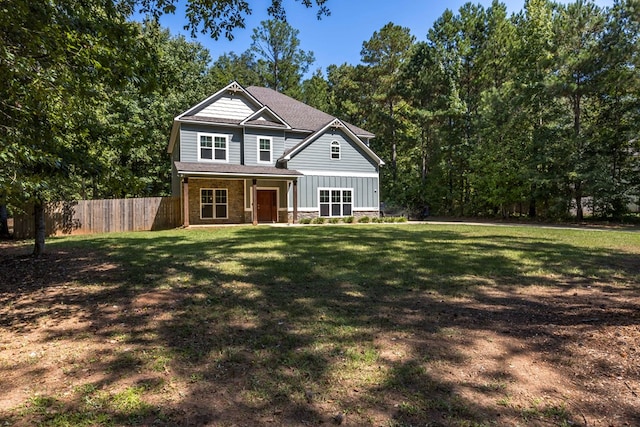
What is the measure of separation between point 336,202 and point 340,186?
1.00 metres

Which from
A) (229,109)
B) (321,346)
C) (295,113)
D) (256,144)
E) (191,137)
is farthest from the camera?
(295,113)

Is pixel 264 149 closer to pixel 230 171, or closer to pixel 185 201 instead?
pixel 230 171

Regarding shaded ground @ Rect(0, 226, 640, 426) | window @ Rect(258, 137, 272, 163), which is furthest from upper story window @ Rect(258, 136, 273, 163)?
shaded ground @ Rect(0, 226, 640, 426)

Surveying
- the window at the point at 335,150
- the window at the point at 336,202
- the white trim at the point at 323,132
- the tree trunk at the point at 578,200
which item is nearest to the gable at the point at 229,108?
the white trim at the point at 323,132

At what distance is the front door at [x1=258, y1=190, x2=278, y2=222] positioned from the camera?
21.5 meters

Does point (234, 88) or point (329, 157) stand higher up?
point (234, 88)

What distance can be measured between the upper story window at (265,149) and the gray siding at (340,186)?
230cm

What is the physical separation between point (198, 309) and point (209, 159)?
652 inches

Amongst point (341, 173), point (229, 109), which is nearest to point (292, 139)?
point (341, 173)

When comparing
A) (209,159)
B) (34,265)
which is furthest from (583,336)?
(209,159)

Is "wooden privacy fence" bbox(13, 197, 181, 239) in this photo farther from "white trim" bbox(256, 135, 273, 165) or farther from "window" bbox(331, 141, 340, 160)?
"window" bbox(331, 141, 340, 160)

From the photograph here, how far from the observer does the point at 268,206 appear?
21.7 metres

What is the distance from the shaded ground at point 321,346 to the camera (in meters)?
2.54

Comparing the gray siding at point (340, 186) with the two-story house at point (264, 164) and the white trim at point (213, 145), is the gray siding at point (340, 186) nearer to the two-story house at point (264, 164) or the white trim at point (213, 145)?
the two-story house at point (264, 164)
